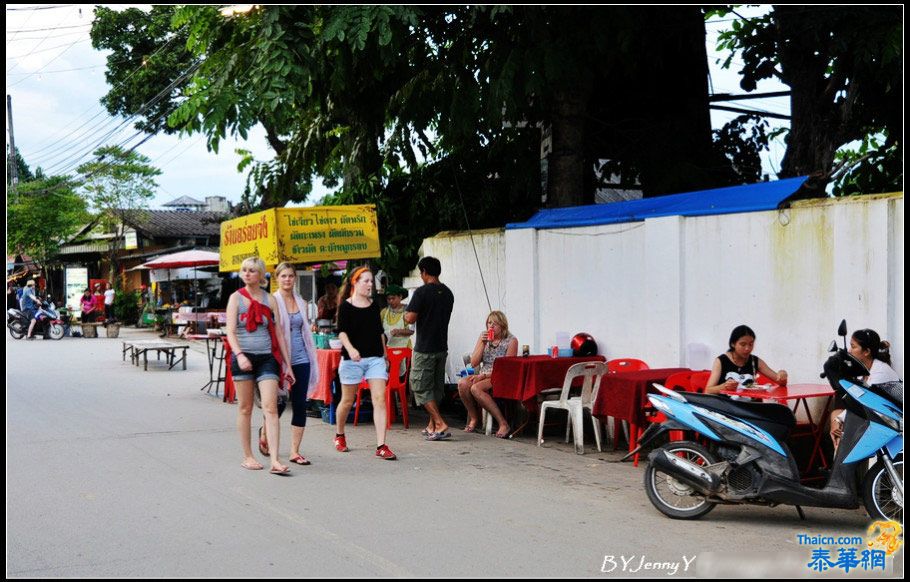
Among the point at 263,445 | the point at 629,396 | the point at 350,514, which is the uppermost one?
the point at 629,396

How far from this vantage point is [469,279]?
12758 mm

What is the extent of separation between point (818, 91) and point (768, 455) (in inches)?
336

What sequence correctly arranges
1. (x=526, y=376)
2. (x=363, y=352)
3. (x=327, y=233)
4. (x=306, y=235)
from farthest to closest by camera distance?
(x=327, y=233) < (x=306, y=235) < (x=526, y=376) < (x=363, y=352)

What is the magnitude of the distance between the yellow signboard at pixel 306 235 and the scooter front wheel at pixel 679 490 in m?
5.93

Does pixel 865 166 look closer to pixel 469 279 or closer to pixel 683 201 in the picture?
pixel 683 201

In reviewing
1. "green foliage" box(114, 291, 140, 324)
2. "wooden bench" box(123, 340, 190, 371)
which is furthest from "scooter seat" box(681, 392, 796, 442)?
"green foliage" box(114, 291, 140, 324)

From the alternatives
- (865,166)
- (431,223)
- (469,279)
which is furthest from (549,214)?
(865,166)

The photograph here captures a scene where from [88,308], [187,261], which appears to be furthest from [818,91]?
[88,308]

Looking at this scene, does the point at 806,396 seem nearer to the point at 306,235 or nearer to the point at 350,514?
the point at 350,514

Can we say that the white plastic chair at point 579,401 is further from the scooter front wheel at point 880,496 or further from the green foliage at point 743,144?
the green foliage at point 743,144

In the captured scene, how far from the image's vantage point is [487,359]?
10.6 meters

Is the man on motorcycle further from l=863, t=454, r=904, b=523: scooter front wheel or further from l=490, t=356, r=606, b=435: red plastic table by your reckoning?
l=863, t=454, r=904, b=523: scooter front wheel

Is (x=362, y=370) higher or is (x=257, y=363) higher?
(x=257, y=363)

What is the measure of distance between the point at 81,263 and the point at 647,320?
137ft
